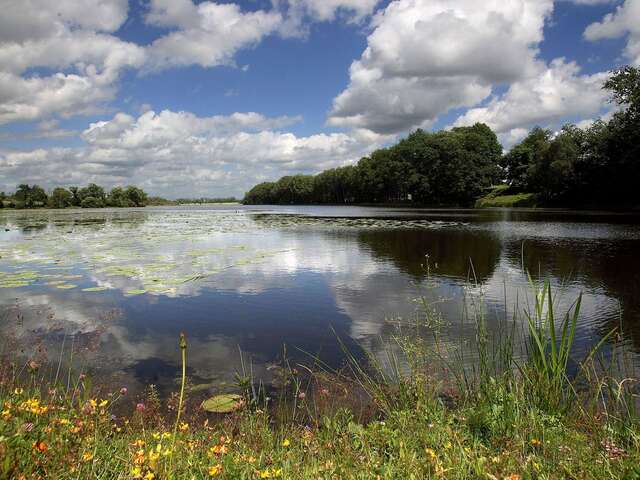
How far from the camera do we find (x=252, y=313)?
10.0 meters

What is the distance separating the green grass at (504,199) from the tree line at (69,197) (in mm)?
123068

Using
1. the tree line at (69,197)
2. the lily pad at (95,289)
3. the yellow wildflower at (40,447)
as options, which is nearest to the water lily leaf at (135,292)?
the lily pad at (95,289)

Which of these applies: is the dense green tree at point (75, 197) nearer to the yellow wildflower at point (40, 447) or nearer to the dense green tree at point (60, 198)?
the dense green tree at point (60, 198)

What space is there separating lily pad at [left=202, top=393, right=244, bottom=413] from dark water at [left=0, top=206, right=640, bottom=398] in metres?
0.68

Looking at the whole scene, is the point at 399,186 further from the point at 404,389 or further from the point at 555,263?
the point at 404,389

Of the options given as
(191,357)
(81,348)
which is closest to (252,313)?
(191,357)

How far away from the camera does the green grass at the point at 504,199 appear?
8143cm

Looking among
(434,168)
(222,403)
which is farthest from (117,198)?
(222,403)

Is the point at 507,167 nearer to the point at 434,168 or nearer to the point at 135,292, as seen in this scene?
the point at 434,168

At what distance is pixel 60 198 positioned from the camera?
140625 mm

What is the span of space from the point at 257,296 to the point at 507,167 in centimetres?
10972

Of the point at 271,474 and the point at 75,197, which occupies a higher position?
the point at 75,197

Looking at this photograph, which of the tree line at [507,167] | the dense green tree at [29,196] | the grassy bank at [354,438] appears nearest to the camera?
the grassy bank at [354,438]

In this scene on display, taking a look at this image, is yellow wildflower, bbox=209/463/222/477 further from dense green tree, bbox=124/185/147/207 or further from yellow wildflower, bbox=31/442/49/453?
dense green tree, bbox=124/185/147/207
